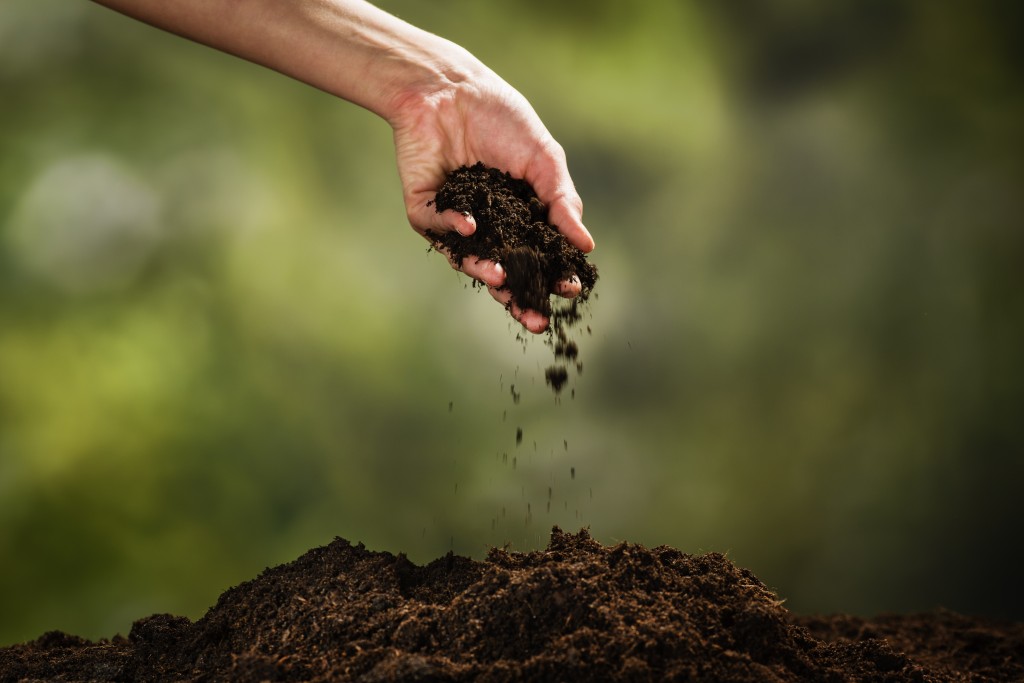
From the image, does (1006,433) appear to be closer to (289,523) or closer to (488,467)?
(488,467)

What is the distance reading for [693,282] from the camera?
4289 mm

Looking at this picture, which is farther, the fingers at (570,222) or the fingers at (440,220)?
the fingers at (570,222)

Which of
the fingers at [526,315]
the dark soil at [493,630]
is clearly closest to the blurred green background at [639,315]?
the fingers at [526,315]

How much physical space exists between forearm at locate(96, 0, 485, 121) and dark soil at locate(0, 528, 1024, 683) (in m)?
1.48

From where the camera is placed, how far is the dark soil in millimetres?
1663

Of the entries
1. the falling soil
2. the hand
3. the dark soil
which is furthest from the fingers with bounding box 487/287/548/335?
the dark soil

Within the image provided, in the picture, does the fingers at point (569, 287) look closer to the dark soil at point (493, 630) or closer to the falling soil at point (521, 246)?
the falling soil at point (521, 246)

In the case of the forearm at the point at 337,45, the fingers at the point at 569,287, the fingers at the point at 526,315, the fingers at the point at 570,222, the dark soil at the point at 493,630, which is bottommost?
the dark soil at the point at 493,630

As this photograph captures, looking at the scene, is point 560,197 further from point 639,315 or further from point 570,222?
point 639,315

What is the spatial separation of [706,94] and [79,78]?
2887 millimetres

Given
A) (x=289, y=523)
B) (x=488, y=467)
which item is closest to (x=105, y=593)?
(x=289, y=523)

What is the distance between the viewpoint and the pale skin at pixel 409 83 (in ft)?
8.96

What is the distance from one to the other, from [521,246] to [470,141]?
529 millimetres

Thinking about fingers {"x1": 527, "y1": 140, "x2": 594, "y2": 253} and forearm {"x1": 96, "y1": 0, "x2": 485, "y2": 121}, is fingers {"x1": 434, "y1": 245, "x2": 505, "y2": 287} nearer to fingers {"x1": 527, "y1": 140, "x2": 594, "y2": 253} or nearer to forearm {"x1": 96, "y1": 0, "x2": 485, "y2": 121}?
fingers {"x1": 527, "y1": 140, "x2": 594, "y2": 253}
